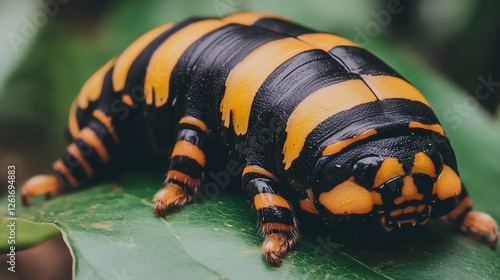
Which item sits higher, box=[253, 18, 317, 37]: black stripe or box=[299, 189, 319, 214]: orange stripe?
box=[253, 18, 317, 37]: black stripe

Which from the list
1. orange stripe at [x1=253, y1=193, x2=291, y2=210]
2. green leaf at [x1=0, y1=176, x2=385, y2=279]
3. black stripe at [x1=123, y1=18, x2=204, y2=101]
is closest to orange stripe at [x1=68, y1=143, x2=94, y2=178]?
black stripe at [x1=123, y1=18, x2=204, y2=101]

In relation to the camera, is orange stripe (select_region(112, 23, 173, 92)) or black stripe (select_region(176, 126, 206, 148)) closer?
black stripe (select_region(176, 126, 206, 148))

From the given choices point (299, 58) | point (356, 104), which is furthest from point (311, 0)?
point (356, 104)

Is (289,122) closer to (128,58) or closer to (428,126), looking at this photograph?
(428,126)

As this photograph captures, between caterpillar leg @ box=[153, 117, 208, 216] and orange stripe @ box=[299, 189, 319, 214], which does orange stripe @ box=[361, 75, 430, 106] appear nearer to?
orange stripe @ box=[299, 189, 319, 214]

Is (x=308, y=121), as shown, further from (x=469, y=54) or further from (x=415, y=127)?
(x=469, y=54)
